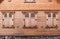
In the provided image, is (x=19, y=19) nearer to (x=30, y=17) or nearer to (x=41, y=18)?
(x=30, y=17)

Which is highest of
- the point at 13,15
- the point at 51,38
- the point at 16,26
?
the point at 13,15

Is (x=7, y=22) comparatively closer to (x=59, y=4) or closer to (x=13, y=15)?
(x=13, y=15)

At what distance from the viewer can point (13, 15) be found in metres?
16.6

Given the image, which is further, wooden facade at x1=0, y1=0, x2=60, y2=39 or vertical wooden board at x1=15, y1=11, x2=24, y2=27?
vertical wooden board at x1=15, y1=11, x2=24, y2=27

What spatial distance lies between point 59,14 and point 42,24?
183 cm

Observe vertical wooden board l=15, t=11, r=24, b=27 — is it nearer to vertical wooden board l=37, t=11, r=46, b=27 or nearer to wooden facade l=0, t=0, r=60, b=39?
wooden facade l=0, t=0, r=60, b=39

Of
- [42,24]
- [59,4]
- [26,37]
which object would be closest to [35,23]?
[42,24]

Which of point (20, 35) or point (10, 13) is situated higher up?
point (10, 13)

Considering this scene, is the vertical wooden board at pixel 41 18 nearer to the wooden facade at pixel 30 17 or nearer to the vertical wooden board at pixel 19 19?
the wooden facade at pixel 30 17

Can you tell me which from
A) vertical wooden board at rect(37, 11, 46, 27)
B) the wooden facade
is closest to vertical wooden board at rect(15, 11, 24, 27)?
the wooden facade

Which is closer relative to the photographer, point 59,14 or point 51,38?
point 51,38

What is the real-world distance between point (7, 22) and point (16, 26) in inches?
36.6

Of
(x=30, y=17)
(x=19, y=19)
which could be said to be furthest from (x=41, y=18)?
(x=19, y=19)

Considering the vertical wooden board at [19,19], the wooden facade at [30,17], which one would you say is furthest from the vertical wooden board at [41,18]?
the vertical wooden board at [19,19]
